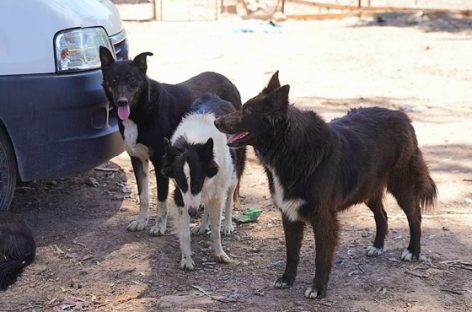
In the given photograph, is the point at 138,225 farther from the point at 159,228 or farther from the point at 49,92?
the point at 49,92

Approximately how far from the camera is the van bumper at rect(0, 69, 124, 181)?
559cm

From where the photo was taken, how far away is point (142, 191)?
639cm

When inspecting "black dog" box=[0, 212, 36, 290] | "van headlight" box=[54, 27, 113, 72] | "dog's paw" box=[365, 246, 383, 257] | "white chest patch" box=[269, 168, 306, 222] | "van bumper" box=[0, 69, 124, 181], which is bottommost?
"dog's paw" box=[365, 246, 383, 257]

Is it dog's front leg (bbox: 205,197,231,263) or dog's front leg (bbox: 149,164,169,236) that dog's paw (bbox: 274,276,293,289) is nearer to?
dog's front leg (bbox: 205,197,231,263)

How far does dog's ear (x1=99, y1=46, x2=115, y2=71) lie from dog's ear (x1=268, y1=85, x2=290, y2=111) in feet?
5.73

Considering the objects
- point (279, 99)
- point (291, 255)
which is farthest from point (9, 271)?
point (279, 99)

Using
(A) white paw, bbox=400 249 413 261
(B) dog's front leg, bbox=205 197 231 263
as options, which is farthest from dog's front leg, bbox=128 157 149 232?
(A) white paw, bbox=400 249 413 261

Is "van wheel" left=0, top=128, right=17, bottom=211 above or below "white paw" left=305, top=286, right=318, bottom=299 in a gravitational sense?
above

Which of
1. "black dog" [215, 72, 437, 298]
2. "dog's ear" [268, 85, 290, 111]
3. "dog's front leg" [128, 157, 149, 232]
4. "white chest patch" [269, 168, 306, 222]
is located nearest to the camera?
"dog's ear" [268, 85, 290, 111]

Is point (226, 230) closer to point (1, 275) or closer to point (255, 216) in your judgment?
point (255, 216)

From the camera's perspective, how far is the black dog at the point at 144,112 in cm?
582

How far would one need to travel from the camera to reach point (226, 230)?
642 cm

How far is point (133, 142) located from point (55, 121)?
0.72 metres

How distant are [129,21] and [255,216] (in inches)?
548
